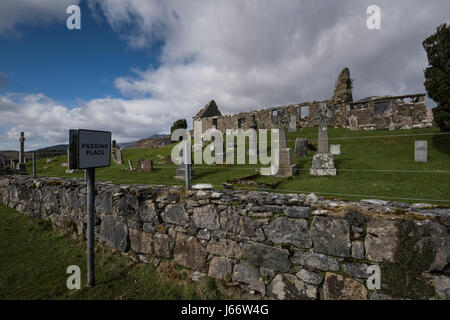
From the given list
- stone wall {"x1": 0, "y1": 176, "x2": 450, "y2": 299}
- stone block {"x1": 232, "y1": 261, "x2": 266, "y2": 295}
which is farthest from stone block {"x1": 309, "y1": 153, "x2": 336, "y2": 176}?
stone block {"x1": 232, "y1": 261, "x2": 266, "y2": 295}

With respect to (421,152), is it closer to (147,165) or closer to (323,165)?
(323,165)

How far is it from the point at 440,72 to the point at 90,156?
15020 millimetres

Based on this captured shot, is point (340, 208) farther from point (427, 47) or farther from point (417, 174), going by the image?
point (427, 47)

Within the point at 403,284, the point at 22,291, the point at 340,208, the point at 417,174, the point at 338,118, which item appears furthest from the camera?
the point at 338,118

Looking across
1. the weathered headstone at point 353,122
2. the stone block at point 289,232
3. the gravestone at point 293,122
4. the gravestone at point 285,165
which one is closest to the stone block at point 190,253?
the stone block at point 289,232

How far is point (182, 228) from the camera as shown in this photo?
3914 mm

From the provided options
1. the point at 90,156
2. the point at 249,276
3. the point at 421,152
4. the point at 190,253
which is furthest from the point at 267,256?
the point at 421,152

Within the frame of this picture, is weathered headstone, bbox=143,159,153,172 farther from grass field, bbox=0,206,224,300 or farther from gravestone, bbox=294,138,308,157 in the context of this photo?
gravestone, bbox=294,138,308,157

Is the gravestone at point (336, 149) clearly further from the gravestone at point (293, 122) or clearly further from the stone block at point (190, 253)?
the gravestone at point (293, 122)

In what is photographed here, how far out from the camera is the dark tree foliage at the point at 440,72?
980 centimetres

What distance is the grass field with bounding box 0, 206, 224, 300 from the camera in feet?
11.3

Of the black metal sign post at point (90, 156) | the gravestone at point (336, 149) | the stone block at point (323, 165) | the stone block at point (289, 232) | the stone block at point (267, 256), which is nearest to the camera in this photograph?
the stone block at point (289, 232)

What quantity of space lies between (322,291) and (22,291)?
488 centimetres
